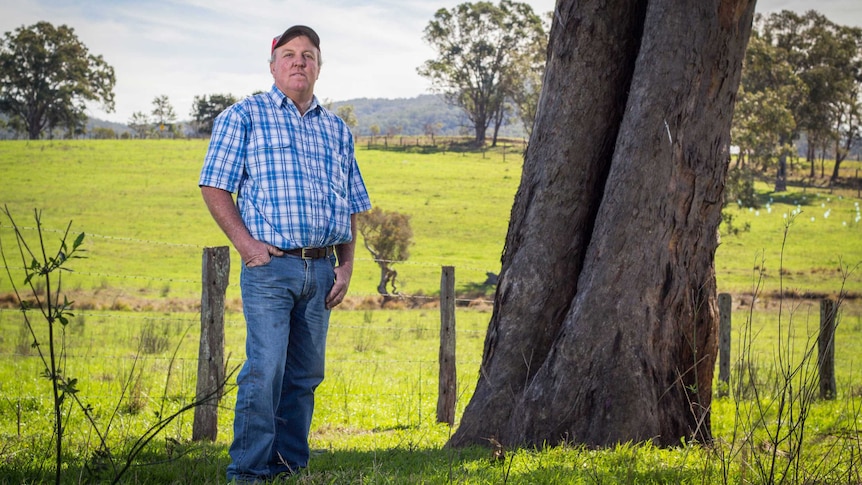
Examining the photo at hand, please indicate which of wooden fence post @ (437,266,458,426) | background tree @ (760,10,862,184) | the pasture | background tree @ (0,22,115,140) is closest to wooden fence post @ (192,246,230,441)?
the pasture

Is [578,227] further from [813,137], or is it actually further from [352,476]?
[813,137]

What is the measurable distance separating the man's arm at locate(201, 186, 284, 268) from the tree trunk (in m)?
1.80

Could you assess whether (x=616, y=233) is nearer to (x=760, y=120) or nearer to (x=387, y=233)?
(x=387, y=233)

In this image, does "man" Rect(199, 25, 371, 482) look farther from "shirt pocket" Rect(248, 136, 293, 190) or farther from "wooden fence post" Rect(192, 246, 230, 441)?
"wooden fence post" Rect(192, 246, 230, 441)

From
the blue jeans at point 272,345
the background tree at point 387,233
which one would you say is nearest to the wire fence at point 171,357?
the blue jeans at point 272,345

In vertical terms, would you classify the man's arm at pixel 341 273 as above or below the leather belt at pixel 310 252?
below

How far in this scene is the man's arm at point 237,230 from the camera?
428 centimetres

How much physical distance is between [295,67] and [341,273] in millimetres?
1179

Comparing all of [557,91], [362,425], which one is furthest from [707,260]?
[362,425]

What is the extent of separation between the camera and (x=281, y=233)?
4.38m

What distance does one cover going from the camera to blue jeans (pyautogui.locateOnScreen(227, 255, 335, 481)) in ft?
14.1

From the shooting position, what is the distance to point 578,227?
5539mm

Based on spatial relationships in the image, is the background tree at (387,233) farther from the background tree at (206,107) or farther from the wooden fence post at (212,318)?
the background tree at (206,107)

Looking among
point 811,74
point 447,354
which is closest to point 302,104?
point 447,354
